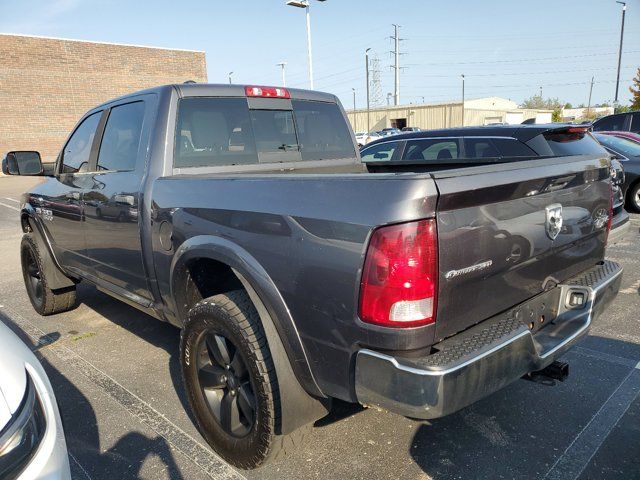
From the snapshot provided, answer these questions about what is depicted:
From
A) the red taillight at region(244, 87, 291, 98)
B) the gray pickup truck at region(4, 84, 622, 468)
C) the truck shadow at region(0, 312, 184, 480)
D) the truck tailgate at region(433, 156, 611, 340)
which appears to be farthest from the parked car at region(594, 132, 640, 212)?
the truck shadow at region(0, 312, 184, 480)

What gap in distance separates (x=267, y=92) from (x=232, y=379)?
2.13 metres

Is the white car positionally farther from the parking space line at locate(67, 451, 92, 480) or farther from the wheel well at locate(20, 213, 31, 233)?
the wheel well at locate(20, 213, 31, 233)

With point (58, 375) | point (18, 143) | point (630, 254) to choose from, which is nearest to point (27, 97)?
point (18, 143)

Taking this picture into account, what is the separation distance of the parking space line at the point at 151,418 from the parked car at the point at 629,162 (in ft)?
32.0

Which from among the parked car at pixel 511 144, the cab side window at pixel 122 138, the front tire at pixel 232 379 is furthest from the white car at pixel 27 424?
the parked car at pixel 511 144

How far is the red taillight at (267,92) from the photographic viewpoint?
11.4ft

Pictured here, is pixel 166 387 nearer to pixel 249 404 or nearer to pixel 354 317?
pixel 249 404

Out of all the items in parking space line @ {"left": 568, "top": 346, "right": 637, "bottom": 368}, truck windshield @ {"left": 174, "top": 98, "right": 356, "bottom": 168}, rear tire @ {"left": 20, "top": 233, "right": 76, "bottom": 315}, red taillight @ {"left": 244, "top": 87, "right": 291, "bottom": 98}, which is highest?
red taillight @ {"left": 244, "top": 87, "right": 291, "bottom": 98}

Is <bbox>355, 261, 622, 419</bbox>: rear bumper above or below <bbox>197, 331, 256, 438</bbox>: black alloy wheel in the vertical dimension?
above

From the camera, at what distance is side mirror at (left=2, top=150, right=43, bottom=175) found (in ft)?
13.3

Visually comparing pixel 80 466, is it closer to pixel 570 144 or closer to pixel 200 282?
pixel 200 282

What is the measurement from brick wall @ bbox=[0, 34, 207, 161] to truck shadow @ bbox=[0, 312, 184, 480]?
83.7ft

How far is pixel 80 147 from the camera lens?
4062 millimetres

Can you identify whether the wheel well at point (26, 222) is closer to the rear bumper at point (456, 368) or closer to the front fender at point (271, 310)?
the front fender at point (271, 310)
